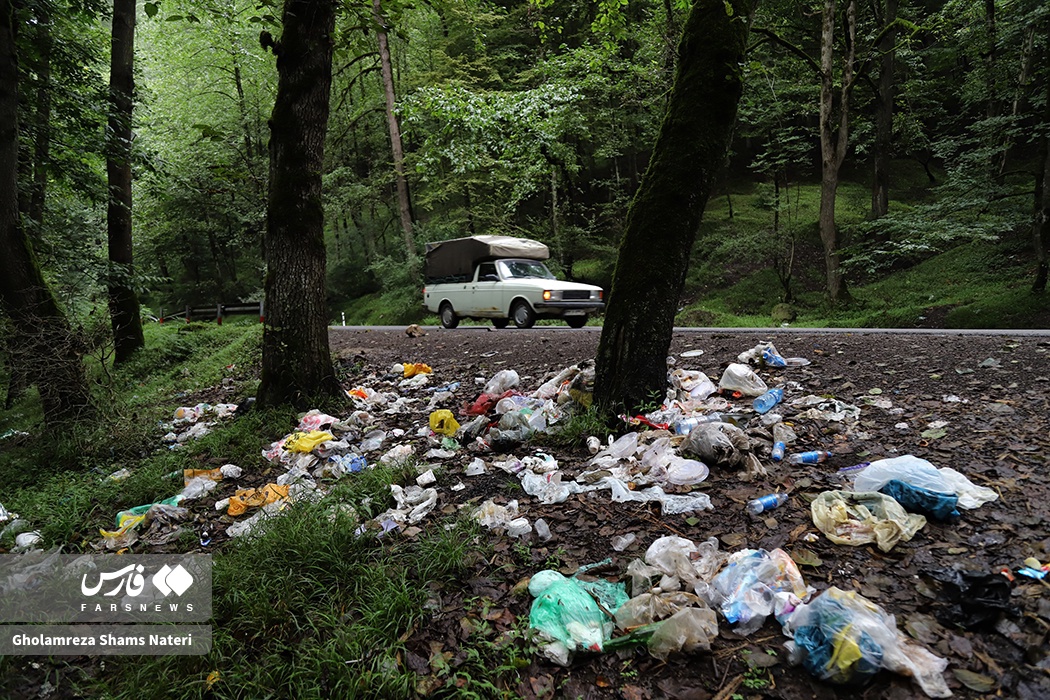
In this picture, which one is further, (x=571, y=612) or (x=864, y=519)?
(x=864, y=519)

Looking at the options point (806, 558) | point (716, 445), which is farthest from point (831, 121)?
point (806, 558)

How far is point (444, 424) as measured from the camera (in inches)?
193

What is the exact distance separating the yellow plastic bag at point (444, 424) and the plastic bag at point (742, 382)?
8.22 feet

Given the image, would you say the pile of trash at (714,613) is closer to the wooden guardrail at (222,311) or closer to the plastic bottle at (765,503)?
the plastic bottle at (765,503)

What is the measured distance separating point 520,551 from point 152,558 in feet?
7.24

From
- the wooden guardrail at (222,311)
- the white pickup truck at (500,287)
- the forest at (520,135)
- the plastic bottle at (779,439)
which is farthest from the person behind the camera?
the wooden guardrail at (222,311)

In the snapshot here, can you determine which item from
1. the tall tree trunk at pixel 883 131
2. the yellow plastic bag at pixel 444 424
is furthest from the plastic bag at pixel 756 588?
the tall tree trunk at pixel 883 131

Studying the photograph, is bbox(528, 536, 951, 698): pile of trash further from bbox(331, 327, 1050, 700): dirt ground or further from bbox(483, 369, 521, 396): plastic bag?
bbox(483, 369, 521, 396): plastic bag

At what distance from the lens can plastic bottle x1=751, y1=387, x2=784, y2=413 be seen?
426cm

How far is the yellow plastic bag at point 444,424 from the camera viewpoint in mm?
4859

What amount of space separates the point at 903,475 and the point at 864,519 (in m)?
0.40

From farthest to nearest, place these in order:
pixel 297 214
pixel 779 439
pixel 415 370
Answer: pixel 415 370, pixel 297 214, pixel 779 439

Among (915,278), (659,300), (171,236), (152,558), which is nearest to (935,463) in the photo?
(659,300)

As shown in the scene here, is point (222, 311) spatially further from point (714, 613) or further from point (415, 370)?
point (714, 613)
